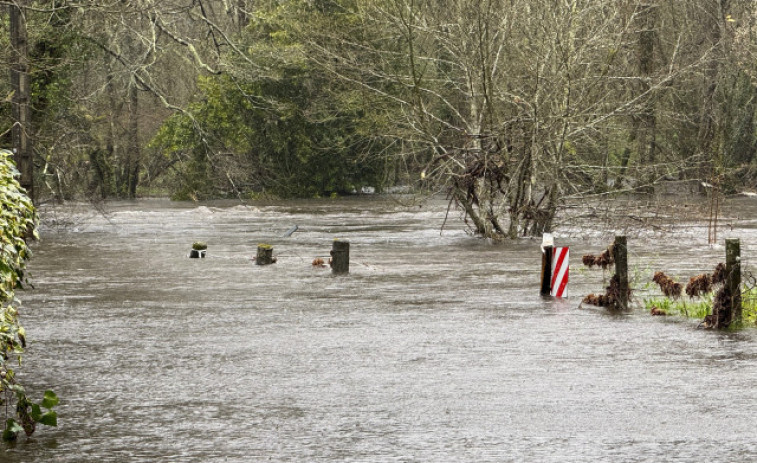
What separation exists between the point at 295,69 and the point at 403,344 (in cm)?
4549

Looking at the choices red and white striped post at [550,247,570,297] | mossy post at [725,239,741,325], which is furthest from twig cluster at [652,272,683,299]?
mossy post at [725,239,741,325]

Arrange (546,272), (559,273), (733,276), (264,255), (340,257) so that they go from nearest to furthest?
(733,276), (559,273), (546,272), (340,257), (264,255)

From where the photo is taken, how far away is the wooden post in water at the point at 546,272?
1673 cm

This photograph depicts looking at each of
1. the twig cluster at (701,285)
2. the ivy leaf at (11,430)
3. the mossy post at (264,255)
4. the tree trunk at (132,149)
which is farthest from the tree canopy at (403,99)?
the twig cluster at (701,285)

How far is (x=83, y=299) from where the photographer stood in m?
17.5

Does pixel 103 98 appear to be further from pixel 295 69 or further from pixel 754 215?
pixel 754 215

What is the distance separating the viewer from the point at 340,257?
20766 mm

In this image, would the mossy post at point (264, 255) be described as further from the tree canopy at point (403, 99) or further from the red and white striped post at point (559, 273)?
the red and white striped post at point (559, 273)

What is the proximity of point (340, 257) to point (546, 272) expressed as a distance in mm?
4848

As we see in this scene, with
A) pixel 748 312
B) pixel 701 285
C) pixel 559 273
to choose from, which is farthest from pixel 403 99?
pixel 748 312

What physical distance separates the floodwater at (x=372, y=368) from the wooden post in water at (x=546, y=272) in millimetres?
492

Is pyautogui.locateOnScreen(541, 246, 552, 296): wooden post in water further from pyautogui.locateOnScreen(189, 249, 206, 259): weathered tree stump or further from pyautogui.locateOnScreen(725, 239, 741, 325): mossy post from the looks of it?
pyautogui.locateOnScreen(189, 249, 206, 259): weathered tree stump

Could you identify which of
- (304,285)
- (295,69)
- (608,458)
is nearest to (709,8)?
(295,69)

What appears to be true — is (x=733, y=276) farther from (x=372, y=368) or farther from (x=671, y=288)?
(x=372, y=368)
